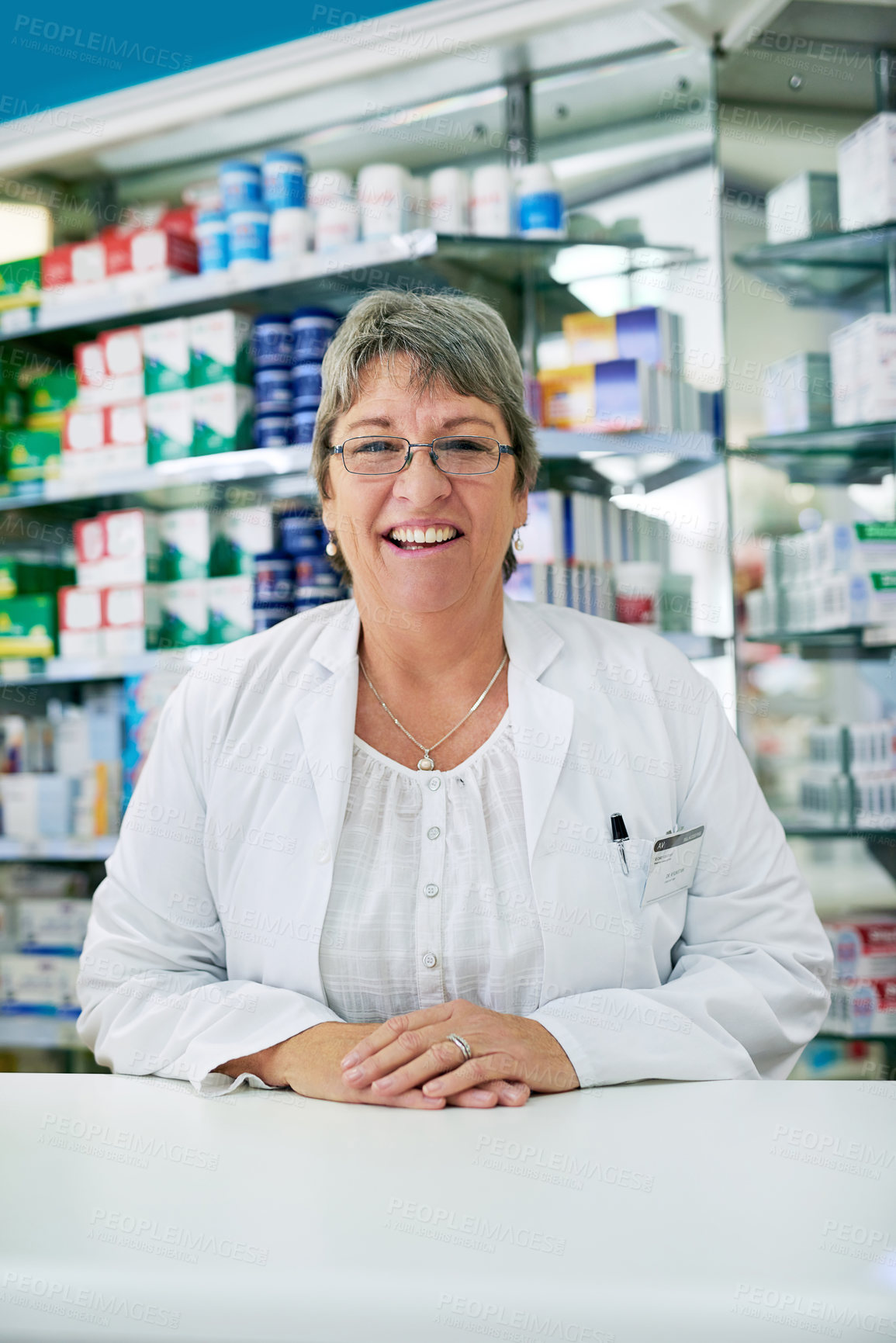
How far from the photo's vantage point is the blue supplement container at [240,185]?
118 inches

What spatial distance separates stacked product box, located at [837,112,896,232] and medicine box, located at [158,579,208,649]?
2.10 meters

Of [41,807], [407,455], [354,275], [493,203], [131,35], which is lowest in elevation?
[41,807]

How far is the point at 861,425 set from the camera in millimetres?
2814

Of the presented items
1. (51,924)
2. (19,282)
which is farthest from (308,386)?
(51,924)

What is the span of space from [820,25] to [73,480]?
254 cm

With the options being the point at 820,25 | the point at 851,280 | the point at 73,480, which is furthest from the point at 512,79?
the point at 73,480

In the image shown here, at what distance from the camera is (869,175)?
9.33 ft

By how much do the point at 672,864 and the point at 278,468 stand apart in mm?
1874

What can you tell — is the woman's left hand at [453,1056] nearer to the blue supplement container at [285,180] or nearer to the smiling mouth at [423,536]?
the smiling mouth at [423,536]

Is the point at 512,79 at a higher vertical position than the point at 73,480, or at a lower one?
higher

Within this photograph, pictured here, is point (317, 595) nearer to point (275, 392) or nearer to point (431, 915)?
point (275, 392)

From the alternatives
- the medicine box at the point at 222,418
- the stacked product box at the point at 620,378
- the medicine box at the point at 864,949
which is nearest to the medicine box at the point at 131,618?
the medicine box at the point at 222,418

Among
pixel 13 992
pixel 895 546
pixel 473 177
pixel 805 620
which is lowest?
pixel 13 992

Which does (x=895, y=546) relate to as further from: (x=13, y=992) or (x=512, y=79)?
(x=13, y=992)
